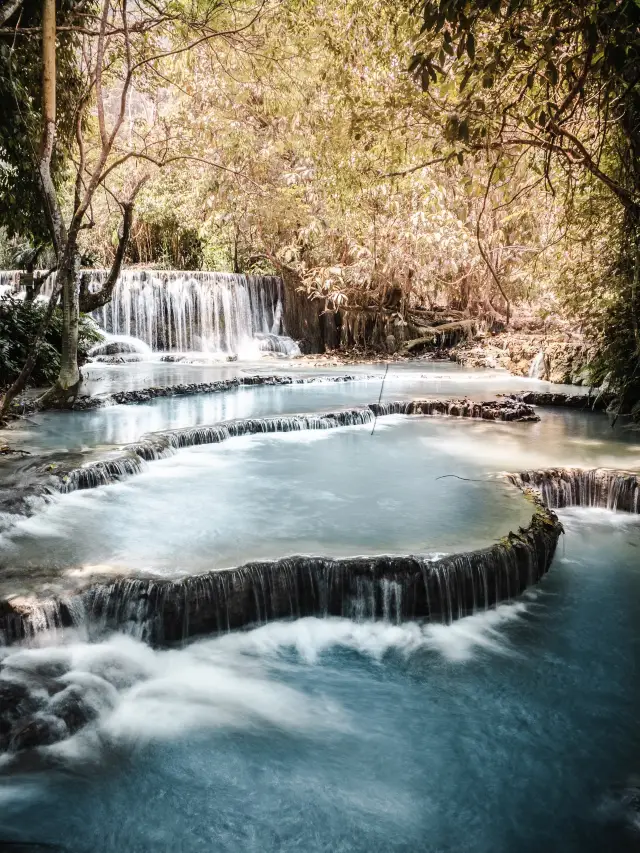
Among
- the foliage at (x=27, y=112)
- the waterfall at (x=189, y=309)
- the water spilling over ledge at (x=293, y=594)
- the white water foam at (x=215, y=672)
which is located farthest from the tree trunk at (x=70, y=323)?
the waterfall at (x=189, y=309)

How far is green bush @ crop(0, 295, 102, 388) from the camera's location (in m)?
10.5

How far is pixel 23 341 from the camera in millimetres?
11133

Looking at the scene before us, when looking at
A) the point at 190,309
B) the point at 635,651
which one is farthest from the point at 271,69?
the point at 190,309

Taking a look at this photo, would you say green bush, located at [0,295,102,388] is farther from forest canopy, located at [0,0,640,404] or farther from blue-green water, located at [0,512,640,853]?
blue-green water, located at [0,512,640,853]

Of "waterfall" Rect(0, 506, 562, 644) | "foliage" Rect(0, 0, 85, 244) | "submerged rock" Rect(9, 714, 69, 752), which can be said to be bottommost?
"submerged rock" Rect(9, 714, 69, 752)

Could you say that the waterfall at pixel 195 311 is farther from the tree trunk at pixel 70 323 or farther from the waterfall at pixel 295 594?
the waterfall at pixel 295 594

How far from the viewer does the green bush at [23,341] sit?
10.5 metres

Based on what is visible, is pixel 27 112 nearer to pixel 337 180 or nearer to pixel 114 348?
pixel 337 180

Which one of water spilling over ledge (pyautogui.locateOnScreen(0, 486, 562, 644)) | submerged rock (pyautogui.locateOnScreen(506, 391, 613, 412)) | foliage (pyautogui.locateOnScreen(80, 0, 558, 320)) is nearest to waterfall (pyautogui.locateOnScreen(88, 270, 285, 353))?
foliage (pyautogui.locateOnScreen(80, 0, 558, 320))

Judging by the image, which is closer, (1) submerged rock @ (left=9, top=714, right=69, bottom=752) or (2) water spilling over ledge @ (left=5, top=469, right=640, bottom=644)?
(1) submerged rock @ (left=9, top=714, right=69, bottom=752)

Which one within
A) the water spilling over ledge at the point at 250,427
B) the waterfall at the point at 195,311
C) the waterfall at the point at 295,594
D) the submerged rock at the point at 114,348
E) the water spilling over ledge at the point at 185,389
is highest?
the waterfall at the point at 195,311

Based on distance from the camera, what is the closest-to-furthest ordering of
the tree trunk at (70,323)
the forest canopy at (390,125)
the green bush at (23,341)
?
the forest canopy at (390,125)
the tree trunk at (70,323)
the green bush at (23,341)

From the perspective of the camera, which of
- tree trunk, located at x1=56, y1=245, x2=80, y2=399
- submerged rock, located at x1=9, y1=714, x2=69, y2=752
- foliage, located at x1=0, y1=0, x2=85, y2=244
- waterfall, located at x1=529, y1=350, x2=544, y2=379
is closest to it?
→ submerged rock, located at x1=9, y1=714, x2=69, y2=752

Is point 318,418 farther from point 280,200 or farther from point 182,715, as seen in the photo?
point 182,715
